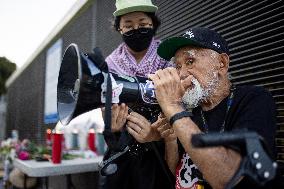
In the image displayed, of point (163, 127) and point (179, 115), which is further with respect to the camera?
point (163, 127)

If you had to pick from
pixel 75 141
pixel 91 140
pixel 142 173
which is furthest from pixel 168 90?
pixel 75 141

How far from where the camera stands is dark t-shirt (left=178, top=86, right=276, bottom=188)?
1362mm

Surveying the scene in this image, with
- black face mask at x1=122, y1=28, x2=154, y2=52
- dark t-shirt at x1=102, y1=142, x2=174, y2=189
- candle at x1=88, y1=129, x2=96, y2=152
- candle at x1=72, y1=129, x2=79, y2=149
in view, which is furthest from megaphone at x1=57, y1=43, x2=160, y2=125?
candle at x1=72, y1=129, x2=79, y2=149

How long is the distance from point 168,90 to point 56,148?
2.18m

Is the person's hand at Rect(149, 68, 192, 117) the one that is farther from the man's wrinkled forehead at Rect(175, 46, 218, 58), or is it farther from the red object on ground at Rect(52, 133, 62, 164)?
the red object on ground at Rect(52, 133, 62, 164)

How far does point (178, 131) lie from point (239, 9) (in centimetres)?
187

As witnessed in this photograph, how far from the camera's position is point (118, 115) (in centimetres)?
169

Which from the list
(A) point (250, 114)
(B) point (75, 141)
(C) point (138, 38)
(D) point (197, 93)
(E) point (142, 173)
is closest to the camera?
(A) point (250, 114)

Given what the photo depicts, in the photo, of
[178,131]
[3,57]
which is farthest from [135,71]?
[3,57]

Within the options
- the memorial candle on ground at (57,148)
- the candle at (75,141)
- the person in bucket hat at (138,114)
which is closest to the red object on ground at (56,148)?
the memorial candle on ground at (57,148)

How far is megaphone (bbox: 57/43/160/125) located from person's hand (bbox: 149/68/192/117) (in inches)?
2.9

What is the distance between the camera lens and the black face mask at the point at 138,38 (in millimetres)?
2275

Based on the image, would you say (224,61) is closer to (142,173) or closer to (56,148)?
(142,173)

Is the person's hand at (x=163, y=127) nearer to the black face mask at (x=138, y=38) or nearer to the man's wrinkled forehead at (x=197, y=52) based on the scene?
the man's wrinkled forehead at (x=197, y=52)
